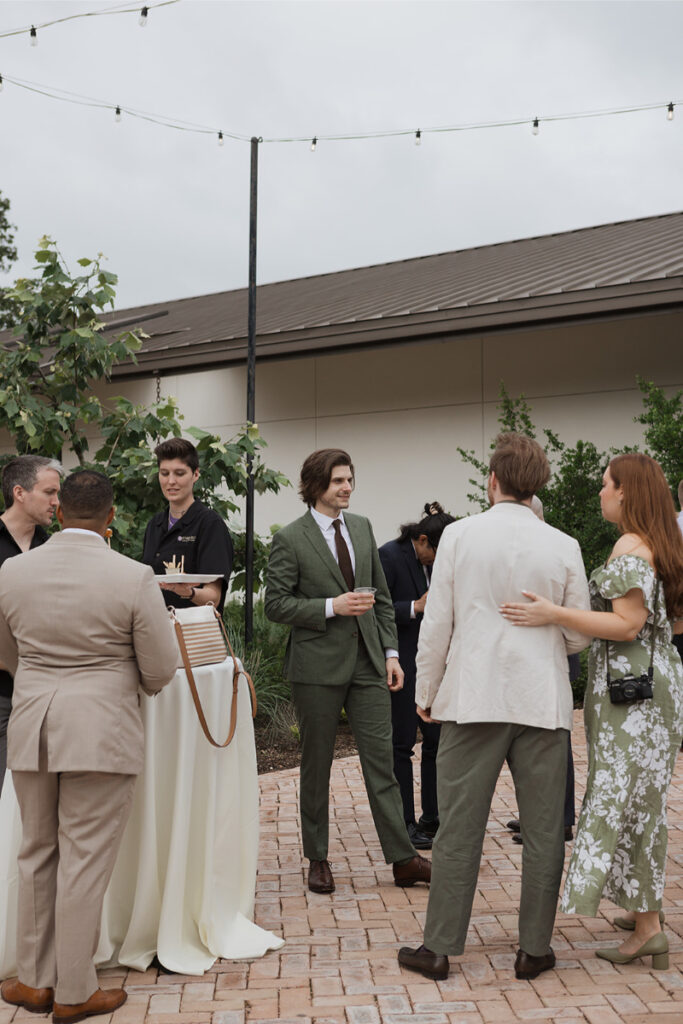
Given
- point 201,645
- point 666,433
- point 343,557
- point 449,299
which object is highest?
point 449,299

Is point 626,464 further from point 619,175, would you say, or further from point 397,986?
point 619,175

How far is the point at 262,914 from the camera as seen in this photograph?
487 cm

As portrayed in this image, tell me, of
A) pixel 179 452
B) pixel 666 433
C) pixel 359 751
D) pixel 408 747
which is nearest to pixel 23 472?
pixel 179 452

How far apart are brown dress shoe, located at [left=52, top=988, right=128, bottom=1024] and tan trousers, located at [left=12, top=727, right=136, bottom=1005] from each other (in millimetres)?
26

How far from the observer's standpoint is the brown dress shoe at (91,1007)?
12.2 ft

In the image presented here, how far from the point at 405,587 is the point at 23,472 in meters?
2.32

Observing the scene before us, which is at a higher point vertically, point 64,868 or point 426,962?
point 64,868

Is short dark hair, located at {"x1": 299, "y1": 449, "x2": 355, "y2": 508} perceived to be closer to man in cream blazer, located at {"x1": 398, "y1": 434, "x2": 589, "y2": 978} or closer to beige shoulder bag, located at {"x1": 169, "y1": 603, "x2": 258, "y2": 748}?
beige shoulder bag, located at {"x1": 169, "y1": 603, "x2": 258, "y2": 748}

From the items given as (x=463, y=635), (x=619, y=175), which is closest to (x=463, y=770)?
(x=463, y=635)

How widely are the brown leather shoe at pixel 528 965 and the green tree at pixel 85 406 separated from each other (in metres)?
4.64

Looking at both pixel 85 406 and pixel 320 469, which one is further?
pixel 85 406

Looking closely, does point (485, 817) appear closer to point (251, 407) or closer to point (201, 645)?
point (201, 645)

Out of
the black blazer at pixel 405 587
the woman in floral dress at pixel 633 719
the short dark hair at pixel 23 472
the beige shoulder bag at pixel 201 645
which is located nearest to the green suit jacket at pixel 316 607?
the beige shoulder bag at pixel 201 645

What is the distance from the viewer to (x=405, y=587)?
6.08 m
